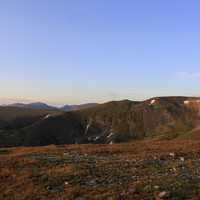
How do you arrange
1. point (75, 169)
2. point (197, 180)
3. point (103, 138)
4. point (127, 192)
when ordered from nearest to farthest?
point (127, 192)
point (197, 180)
point (75, 169)
point (103, 138)

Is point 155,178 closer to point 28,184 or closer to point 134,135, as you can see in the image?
point 28,184

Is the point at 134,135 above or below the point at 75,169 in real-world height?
below

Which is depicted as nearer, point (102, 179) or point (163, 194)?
point (163, 194)

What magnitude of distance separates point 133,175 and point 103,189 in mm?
3260

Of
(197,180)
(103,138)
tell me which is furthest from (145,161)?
(103,138)

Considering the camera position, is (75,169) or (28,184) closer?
(28,184)

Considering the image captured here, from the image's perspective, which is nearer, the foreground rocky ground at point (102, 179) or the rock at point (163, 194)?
the rock at point (163, 194)

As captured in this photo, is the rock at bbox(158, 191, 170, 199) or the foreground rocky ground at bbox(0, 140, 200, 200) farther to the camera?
the foreground rocky ground at bbox(0, 140, 200, 200)

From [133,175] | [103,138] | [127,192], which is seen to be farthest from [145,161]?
[103,138]

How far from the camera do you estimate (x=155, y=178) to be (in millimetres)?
19406

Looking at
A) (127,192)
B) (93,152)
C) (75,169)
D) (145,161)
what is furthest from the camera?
(93,152)

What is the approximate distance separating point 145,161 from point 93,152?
866 cm

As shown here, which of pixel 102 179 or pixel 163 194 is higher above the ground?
pixel 163 194

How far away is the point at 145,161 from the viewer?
25.7 meters
